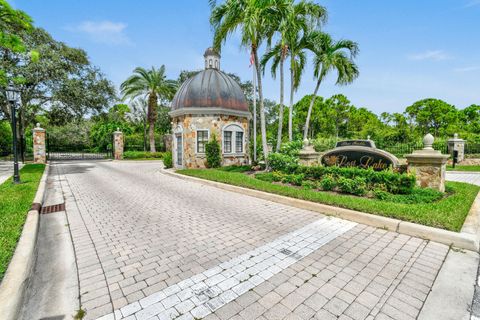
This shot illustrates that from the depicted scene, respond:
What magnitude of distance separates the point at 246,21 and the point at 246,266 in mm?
10572

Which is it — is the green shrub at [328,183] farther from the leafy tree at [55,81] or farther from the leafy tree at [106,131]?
the leafy tree at [106,131]

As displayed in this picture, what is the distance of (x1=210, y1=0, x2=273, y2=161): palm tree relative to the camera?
34.7 feet

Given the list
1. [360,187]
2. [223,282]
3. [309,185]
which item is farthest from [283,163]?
[223,282]

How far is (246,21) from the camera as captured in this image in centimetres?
1056

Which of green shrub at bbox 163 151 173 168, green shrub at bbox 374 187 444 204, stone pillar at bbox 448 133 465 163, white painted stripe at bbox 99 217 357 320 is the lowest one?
white painted stripe at bbox 99 217 357 320

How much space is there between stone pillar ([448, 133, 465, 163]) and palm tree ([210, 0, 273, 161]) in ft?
54.3

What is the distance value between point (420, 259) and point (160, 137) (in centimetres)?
4173

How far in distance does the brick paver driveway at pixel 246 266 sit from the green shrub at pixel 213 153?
30.1 ft

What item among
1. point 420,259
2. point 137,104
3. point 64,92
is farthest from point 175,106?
point 137,104

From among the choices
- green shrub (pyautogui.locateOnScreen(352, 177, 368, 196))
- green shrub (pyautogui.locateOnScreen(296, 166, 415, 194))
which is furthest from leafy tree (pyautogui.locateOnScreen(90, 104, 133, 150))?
green shrub (pyautogui.locateOnScreen(352, 177, 368, 196))

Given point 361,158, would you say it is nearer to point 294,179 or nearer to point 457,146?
point 294,179

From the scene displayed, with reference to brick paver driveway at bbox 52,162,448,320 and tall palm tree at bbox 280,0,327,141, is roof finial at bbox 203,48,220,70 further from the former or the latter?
brick paver driveway at bbox 52,162,448,320

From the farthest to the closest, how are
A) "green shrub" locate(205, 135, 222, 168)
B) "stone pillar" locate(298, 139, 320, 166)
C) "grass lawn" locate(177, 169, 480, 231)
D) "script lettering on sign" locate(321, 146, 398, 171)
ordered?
"green shrub" locate(205, 135, 222, 168) < "stone pillar" locate(298, 139, 320, 166) < "script lettering on sign" locate(321, 146, 398, 171) < "grass lawn" locate(177, 169, 480, 231)

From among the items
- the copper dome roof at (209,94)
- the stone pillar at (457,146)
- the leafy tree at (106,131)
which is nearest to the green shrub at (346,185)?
the copper dome roof at (209,94)
